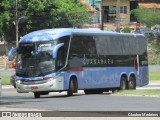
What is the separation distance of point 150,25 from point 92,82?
193 feet

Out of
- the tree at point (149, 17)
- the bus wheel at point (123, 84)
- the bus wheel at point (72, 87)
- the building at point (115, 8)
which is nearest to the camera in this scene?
the bus wheel at point (72, 87)

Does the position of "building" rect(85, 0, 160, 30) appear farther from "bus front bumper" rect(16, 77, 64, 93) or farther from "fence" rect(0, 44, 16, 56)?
"bus front bumper" rect(16, 77, 64, 93)

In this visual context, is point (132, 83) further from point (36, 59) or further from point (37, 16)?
point (37, 16)

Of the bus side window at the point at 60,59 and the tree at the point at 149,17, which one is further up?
the tree at the point at 149,17

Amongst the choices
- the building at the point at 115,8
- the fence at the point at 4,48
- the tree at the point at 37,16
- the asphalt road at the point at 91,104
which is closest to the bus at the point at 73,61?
the asphalt road at the point at 91,104

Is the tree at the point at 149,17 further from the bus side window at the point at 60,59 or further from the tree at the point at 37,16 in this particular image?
the bus side window at the point at 60,59

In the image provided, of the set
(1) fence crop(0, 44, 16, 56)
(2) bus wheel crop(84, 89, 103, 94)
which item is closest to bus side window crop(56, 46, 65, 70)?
(2) bus wheel crop(84, 89, 103, 94)

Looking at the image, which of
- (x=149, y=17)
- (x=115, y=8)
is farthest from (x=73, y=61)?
(x=115, y=8)

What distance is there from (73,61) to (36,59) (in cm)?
210

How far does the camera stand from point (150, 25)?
91.5 metres

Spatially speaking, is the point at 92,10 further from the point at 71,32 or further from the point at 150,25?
the point at 71,32

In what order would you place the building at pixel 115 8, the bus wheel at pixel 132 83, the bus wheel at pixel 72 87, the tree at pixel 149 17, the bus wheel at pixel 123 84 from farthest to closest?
the building at pixel 115 8 → the tree at pixel 149 17 → the bus wheel at pixel 132 83 → the bus wheel at pixel 123 84 → the bus wheel at pixel 72 87

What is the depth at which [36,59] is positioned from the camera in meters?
31.2

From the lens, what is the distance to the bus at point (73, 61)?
103 ft
